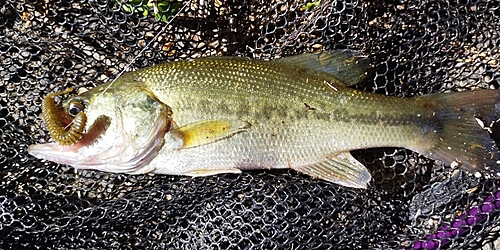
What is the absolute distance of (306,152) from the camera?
8.92 feet

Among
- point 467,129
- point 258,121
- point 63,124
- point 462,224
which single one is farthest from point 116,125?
point 462,224

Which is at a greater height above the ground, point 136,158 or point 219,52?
point 219,52

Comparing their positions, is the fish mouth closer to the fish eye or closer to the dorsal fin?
the fish eye

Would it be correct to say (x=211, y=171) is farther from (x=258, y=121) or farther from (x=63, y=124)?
(x=63, y=124)

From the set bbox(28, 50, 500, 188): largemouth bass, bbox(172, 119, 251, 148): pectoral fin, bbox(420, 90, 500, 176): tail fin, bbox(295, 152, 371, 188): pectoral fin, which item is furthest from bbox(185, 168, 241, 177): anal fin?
bbox(420, 90, 500, 176): tail fin

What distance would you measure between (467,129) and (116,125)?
67.0 inches

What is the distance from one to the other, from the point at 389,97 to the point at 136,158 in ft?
4.18

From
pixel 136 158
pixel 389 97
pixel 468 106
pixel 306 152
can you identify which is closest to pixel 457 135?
pixel 468 106

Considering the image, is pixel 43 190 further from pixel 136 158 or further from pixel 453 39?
pixel 453 39

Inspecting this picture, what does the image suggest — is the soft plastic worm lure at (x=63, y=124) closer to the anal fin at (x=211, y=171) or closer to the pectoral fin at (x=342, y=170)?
the anal fin at (x=211, y=171)

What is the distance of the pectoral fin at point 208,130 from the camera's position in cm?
260

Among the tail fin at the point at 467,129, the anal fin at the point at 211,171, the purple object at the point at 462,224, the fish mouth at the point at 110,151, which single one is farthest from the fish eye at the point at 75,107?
the purple object at the point at 462,224

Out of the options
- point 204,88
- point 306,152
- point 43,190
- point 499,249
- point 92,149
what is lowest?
point 499,249

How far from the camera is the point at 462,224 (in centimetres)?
288
